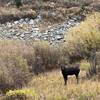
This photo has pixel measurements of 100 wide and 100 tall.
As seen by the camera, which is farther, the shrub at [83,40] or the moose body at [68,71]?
the shrub at [83,40]

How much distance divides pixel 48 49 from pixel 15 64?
5499 mm

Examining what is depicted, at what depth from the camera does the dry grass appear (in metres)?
26.1

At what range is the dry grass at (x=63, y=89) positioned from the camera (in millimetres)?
26109

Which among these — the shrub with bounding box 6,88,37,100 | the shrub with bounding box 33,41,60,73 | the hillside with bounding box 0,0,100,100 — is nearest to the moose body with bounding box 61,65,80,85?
the hillside with bounding box 0,0,100,100

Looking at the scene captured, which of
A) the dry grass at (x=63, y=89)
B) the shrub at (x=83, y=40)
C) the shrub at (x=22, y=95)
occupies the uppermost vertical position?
the shrub at (x=83, y=40)

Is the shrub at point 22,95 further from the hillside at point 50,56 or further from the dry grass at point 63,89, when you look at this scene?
the dry grass at point 63,89

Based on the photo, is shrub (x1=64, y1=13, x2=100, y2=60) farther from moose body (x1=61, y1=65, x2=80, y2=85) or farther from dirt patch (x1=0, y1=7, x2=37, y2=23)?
dirt patch (x1=0, y1=7, x2=37, y2=23)

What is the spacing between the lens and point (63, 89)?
2766cm

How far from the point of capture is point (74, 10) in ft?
170

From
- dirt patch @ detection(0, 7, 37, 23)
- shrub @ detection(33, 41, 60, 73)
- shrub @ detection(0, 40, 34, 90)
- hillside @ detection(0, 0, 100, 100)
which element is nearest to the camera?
hillside @ detection(0, 0, 100, 100)

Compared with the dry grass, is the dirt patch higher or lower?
higher

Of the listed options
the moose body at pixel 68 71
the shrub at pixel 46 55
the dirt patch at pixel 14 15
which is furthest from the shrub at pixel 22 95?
the dirt patch at pixel 14 15

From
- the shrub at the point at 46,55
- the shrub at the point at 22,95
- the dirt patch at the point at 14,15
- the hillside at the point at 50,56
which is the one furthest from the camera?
the dirt patch at the point at 14,15

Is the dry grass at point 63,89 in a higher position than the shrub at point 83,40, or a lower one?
lower
